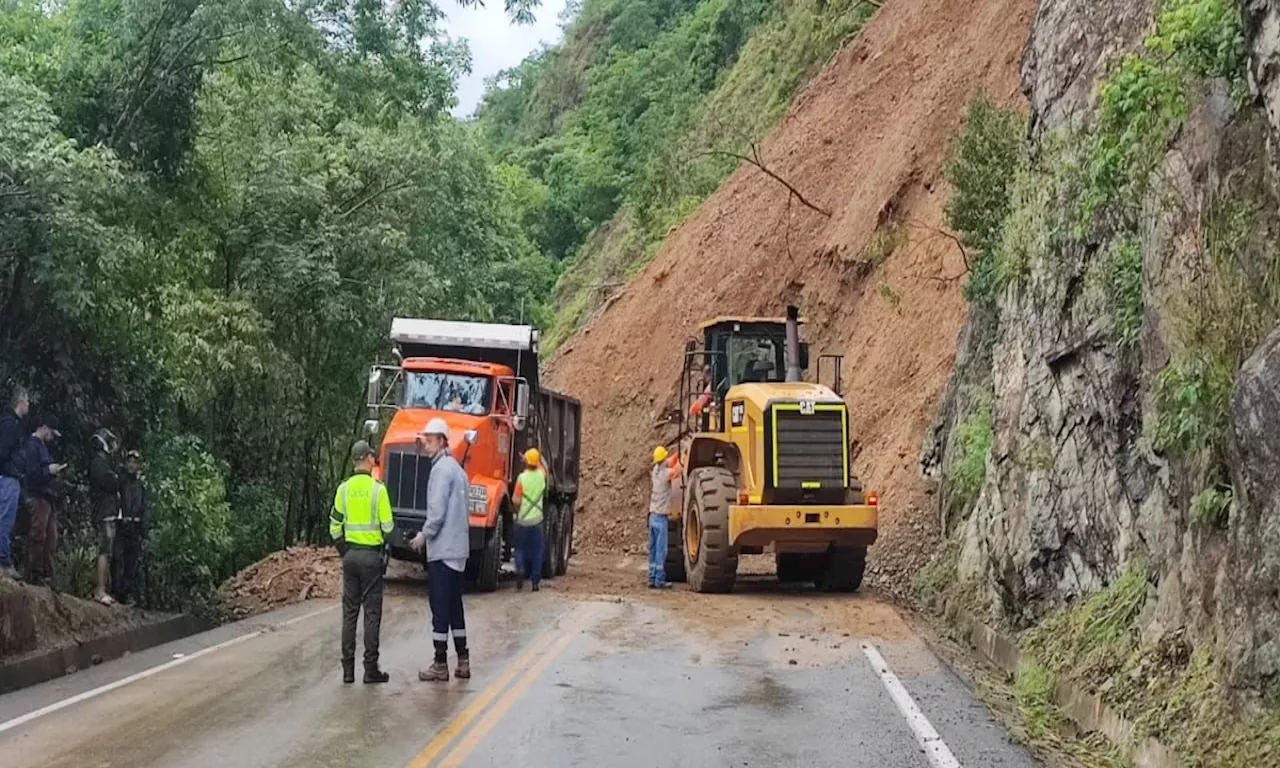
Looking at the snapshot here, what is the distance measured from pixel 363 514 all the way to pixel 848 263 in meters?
21.7

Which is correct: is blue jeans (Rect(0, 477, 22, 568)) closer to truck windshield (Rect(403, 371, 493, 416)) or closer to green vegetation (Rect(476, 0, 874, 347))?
truck windshield (Rect(403, 371, 493, 416))

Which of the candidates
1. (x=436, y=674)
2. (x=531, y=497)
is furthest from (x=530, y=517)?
(x=436, y=674)

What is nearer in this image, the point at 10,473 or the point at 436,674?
the point at 436,674

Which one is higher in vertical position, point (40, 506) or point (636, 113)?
point (636, 113)

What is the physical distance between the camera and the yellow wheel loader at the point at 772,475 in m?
17.7

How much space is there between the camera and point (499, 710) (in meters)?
9.69

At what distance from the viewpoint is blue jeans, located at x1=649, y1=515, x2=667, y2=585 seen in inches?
777

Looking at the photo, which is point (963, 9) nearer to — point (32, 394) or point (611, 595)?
point (611, 595)

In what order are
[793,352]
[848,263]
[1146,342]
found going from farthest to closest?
[848,263] < [793,352] < [1146,342]

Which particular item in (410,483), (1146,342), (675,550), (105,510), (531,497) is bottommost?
(675,550)

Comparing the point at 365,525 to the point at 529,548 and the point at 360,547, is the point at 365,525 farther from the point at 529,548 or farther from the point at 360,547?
the point at 529,548

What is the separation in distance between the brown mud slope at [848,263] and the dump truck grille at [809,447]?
6290 mm

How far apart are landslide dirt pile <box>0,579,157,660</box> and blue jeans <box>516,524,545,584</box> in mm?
6055

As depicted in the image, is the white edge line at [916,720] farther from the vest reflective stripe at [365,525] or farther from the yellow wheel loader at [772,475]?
the yellow wheel loader at [772,475]
